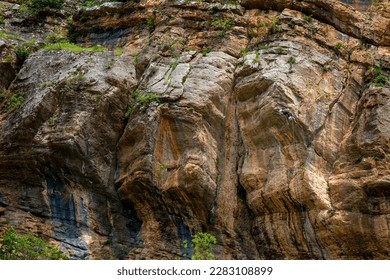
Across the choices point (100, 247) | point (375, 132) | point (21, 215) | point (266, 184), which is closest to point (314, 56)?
point (375, 132)

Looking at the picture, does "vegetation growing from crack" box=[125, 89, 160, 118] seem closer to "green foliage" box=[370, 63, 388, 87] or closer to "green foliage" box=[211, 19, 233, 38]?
"green foliage" box=[211, 19, 233, 38]

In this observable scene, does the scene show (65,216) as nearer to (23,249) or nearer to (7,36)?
(23,249)

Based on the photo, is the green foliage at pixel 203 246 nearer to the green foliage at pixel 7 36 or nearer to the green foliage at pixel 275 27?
the green foliage at pixel 275 27

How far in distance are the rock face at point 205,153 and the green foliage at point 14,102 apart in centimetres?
7

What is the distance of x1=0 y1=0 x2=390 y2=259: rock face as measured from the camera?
678 inches

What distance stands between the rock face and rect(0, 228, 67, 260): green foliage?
2.52ft

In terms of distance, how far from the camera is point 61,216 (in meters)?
17.7

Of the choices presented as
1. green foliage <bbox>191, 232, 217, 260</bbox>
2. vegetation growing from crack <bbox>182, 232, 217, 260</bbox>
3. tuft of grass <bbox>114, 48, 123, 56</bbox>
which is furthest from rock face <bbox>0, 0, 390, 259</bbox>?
tuft of grass <bbox>114, 48, 123, 56</bbox>

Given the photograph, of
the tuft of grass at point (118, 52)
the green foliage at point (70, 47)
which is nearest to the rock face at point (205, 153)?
the tuft of grass at point (118, 52)

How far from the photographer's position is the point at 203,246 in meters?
16.7

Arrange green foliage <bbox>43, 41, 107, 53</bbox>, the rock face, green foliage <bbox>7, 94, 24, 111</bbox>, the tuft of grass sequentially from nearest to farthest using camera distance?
the rock face → green foliage <bbox>7, 94, 24, 111</bbox> → the tuft of grass → green foliage <bbox>43, 41, 107, 53</bbox>

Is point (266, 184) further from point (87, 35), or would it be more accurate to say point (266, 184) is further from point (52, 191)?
point (87, 35)

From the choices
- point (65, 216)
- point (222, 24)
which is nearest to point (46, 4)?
point (222, 24)

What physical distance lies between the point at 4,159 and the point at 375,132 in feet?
35.1
